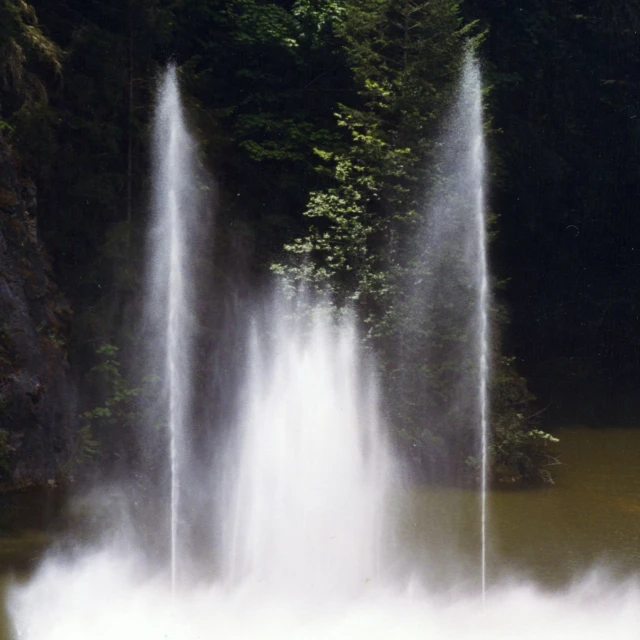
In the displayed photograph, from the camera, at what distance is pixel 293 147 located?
742 inches

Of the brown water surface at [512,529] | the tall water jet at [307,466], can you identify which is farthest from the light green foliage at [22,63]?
the brown water surface at [512,529]

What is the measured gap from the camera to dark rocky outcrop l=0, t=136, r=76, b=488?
45.6ft

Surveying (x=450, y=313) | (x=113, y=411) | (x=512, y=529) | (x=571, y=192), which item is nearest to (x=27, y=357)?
(x=113, y=411)

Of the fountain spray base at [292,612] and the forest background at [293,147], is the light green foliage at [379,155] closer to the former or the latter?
the forest background at [293,147]

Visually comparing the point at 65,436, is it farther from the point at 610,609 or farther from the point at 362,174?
the point at 610,609

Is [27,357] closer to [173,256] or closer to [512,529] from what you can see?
[173,256]

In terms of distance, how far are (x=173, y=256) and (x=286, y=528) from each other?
6.53 metres

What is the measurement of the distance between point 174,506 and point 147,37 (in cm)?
801

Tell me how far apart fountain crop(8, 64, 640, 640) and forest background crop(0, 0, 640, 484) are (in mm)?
633

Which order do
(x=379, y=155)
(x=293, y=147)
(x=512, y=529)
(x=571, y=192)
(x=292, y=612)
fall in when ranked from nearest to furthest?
(x=292, y=612) < (x=512, y=529) < (x=379, y=155) < (x=293, y=147) < (x=571, y=192)

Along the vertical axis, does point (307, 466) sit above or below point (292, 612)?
above

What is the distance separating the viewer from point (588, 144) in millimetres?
22891

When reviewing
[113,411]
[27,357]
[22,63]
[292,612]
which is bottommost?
[292,612]

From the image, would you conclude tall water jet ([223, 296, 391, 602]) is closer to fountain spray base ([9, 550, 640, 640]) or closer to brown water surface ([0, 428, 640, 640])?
fountain spray base ([9, 550, 640, 640])
